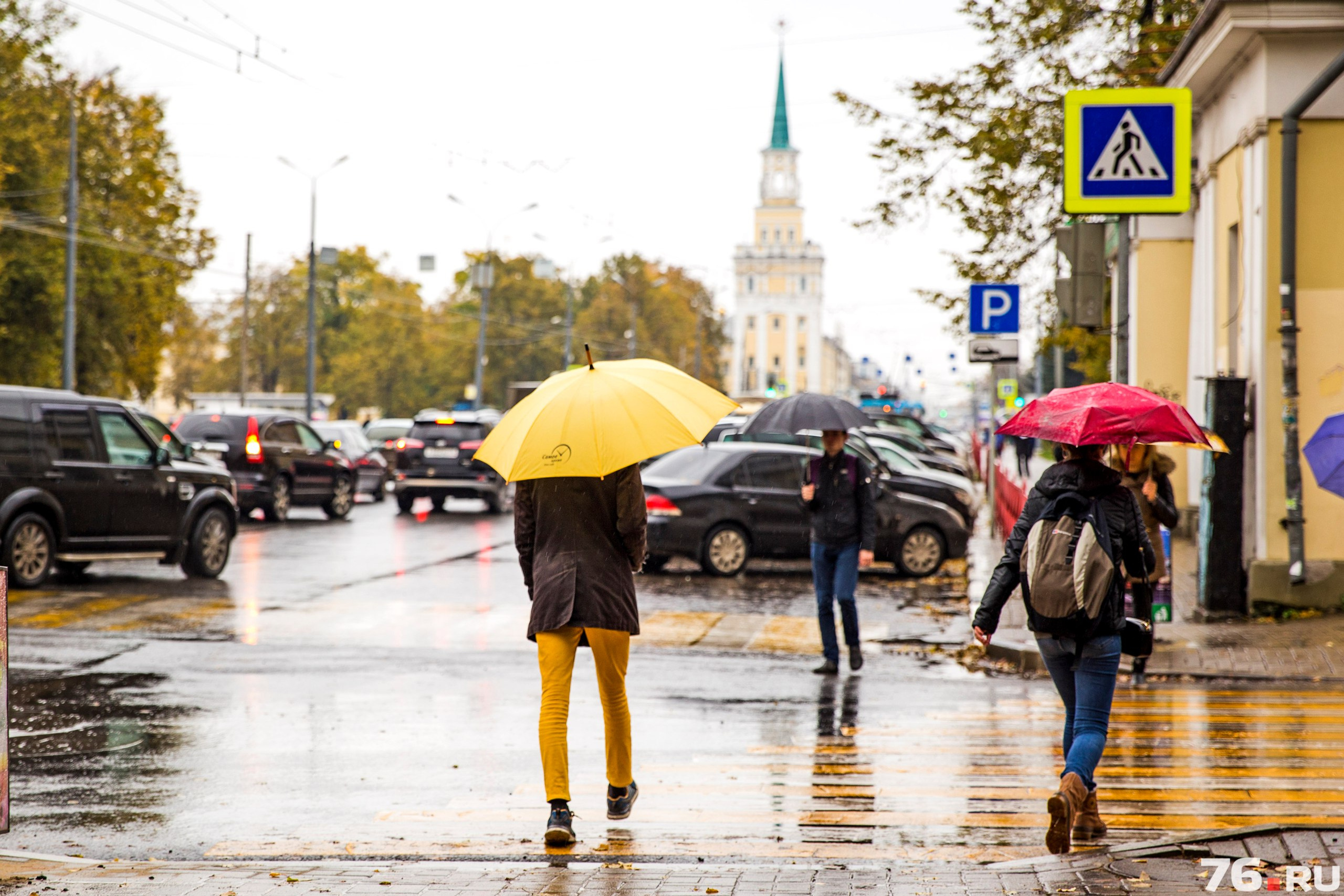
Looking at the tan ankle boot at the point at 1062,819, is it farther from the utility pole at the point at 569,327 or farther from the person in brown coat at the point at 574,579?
the utility pole at the point at 569,327

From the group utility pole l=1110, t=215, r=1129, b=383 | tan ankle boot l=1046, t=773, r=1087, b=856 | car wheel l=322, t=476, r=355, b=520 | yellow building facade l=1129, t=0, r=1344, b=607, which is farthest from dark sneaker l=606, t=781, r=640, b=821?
car wheel l=322, t=476, r=355, b=520

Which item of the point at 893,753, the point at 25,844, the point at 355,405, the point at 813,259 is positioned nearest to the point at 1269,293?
the point at 893,753

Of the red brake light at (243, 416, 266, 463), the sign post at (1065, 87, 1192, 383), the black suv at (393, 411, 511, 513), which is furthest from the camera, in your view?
the black suv at (393, 411, 511, 513)

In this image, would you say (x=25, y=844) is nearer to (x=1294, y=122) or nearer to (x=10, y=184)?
(x=1294, y=122)

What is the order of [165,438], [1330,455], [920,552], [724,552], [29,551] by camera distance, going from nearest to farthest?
[1330,455], [29,551], [165,438], [724,552], [920,552]

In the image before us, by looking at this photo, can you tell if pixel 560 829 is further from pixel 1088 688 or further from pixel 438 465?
pixel 438 465

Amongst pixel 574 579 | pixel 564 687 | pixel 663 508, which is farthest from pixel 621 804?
pixel 663 508

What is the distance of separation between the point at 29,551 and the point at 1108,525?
464 inches

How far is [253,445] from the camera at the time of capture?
85.5 ft

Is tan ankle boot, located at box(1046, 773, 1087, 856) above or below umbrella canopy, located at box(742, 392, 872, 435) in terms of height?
below

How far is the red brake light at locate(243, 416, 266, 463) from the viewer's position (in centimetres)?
2600

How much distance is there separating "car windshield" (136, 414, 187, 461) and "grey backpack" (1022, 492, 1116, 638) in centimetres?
1256

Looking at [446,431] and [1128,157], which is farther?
[446,431]

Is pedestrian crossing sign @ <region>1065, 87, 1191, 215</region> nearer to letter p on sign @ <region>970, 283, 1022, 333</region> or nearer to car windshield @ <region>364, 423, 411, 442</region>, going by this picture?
letter p on sign @ <region>970, 283, 1022, 333</region>
